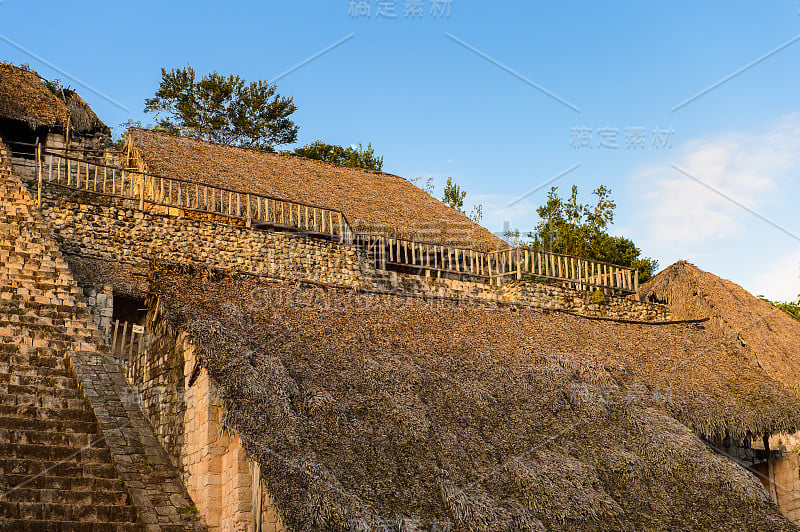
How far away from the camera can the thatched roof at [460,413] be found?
852cm

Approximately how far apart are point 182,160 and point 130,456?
36.1 ft

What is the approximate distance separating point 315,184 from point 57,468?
13.5 m

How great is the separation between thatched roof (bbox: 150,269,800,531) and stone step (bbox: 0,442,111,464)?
1740 mm

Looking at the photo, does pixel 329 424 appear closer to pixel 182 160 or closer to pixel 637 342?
pixel 637 342

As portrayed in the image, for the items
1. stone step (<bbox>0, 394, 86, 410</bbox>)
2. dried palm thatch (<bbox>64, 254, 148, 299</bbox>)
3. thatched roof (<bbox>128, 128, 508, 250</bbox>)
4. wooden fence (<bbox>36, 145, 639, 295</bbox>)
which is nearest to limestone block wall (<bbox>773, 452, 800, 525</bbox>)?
wooden fence (<bbox>36, 145, 639, 295</bbox>)

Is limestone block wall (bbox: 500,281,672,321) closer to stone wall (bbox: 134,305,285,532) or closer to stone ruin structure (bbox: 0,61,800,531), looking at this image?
stone ruin structure (bbox: 0,61,800,531)

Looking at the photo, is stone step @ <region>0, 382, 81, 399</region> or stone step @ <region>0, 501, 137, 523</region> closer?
stone step @ <region>0, 501, 137, 523</region>

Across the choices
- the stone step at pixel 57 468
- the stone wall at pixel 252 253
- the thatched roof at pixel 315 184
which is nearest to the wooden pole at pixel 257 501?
the stone step at pixel 57 468

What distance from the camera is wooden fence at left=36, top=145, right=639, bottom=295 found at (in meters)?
17.4

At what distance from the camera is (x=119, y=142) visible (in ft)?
82.9

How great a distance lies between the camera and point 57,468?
29.1 feet

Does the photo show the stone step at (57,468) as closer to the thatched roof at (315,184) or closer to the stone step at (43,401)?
the stone step at (43,401)

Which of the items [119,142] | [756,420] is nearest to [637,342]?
[756,420]

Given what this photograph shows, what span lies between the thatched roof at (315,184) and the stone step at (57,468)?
33.4 feet
